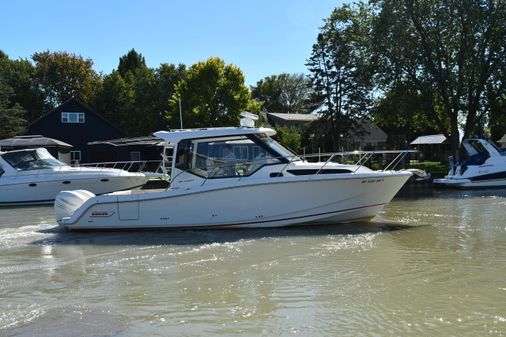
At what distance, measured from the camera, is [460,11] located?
3103 centimetres

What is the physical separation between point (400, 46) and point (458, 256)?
26.3 metres

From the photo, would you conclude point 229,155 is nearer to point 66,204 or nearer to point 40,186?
point 66,204

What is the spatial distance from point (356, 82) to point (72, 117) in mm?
21765

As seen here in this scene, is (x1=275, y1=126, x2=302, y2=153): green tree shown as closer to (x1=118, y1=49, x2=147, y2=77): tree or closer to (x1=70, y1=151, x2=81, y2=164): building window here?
(x1=70, y1=151, x2=81, y2=164): building window

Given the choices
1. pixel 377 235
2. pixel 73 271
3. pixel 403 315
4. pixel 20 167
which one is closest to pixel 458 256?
pixel 377 235

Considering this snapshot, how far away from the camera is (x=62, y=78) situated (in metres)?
55.2

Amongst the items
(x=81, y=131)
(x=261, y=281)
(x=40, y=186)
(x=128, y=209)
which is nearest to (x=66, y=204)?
(x=128, y=209)

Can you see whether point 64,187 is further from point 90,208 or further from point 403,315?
point 403,315

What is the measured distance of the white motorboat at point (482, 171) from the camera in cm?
2278

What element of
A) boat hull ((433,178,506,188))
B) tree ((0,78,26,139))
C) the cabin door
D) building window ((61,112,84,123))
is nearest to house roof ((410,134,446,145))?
boat hull ((433,178,506,188))

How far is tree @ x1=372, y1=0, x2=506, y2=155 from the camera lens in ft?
103

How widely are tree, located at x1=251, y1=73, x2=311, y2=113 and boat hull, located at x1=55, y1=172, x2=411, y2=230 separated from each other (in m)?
74.8

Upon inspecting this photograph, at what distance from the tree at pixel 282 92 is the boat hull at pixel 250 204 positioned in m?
74.8

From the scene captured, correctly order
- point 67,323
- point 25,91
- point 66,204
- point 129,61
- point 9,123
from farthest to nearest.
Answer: point 129,61, point 25,91, point 9,123, point 66,204, point 67,323
